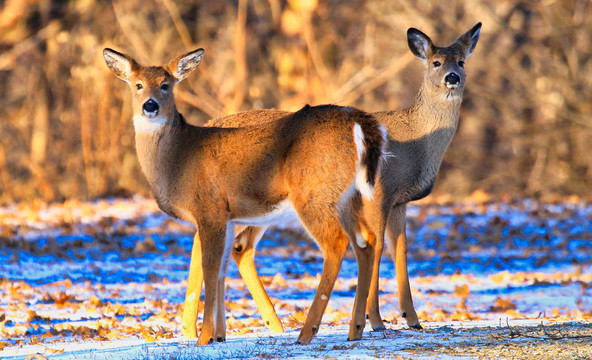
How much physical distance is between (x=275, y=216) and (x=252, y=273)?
1.17 m

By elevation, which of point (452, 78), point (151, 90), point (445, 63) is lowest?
point (151, 90)

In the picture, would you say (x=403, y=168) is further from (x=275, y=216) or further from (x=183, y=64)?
(x=183, y=64)

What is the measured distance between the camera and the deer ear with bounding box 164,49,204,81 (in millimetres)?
7621

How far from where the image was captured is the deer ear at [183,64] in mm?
7621

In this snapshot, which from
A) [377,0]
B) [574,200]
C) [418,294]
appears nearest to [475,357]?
[418,294]

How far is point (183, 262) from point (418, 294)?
120 inches

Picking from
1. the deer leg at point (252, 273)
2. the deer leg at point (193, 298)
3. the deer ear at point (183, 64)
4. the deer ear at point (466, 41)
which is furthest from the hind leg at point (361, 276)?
the deer ear at point (466, 41)

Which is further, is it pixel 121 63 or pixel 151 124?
pixel 121 63

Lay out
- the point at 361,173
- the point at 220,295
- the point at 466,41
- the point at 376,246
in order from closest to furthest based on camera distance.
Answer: the point at 361,173, the point at 220,295, the point at 376,246, the point at 466,41

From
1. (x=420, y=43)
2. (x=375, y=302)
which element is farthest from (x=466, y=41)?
(x=375, y=302)

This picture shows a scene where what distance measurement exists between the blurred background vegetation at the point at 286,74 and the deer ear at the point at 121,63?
10.5 metres

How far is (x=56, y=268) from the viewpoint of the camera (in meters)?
10.5

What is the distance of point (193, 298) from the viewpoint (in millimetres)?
7258

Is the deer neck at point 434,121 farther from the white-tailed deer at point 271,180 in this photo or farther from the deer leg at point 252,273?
the deer leg at point 252,273
